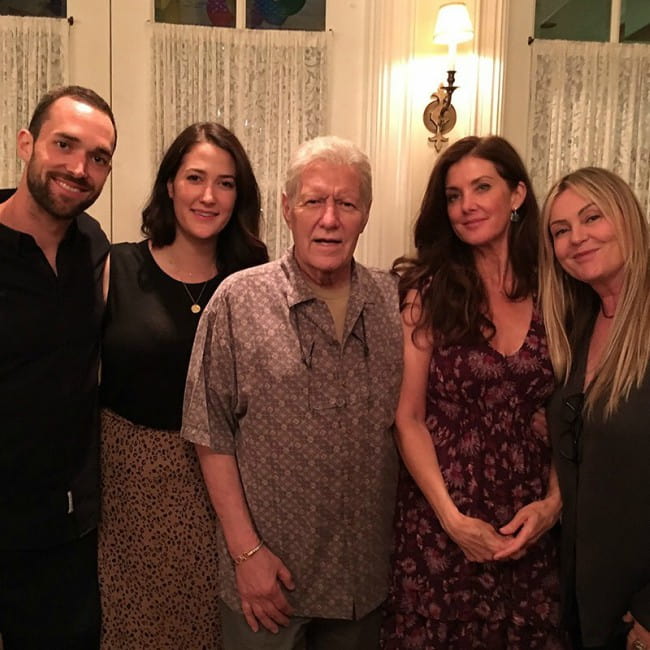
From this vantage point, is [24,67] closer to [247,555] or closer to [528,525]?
[247,555]

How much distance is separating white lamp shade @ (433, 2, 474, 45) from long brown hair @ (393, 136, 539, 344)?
714mm

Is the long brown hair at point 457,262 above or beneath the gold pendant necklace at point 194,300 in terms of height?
above

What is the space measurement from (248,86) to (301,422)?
1.47m

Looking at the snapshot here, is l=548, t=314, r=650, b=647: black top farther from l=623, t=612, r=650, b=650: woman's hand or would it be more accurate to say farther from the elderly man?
the elderly man

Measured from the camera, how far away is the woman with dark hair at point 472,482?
4.85 feet

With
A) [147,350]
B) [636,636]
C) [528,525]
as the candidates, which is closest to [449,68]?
[147,350]

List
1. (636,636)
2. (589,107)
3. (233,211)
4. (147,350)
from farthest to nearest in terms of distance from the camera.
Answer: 1. (589,107)
2. (233,211)
3. (147,350)
4. (636,636)

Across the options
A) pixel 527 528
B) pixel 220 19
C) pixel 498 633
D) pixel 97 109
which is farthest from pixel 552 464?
pixel 220 19

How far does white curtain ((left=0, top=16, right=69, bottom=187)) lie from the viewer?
228cm

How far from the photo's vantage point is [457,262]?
5.45 ft

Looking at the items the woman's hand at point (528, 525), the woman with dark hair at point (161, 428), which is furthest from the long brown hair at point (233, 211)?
the woman's hand at point (528, 525)

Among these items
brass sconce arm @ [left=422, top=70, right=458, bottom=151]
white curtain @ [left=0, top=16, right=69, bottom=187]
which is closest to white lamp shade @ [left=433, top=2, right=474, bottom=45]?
brass sconce arm @ [left=422, top=70, right=458, bottom=151]

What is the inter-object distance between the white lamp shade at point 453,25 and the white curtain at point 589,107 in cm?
37

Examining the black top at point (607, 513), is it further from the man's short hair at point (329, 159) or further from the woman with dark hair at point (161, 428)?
the woman with dark hair at point (161, 428)
